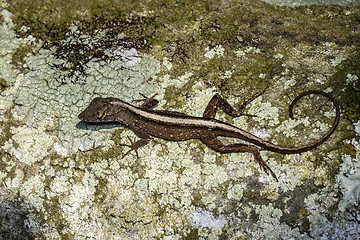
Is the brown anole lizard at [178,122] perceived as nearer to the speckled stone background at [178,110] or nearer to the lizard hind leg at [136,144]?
the lizard hind leg at [136,144]

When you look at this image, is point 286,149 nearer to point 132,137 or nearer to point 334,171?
point 334,171

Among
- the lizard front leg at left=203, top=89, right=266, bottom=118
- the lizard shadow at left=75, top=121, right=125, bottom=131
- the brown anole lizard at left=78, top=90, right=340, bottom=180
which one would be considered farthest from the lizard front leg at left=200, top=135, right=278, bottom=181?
the lizard shadow at left=75, top=121, right=125, bottom=131

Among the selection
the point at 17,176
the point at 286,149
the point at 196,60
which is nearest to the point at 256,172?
the point at 286,149

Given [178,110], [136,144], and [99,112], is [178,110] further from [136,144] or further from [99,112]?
[99,112]

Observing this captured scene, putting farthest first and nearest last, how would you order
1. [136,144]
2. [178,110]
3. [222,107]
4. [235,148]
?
[178,110] < [222,107] < [136,144] < [235,148]

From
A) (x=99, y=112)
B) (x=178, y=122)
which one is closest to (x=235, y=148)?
(x=178, y=122)

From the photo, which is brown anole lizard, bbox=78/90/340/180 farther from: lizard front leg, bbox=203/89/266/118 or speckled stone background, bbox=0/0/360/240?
speckled stone background, bbox=0/0/360/240

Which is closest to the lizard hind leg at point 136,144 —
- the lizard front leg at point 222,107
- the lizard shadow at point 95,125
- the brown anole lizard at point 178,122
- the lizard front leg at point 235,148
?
the brown anole lizard at point 178,122
